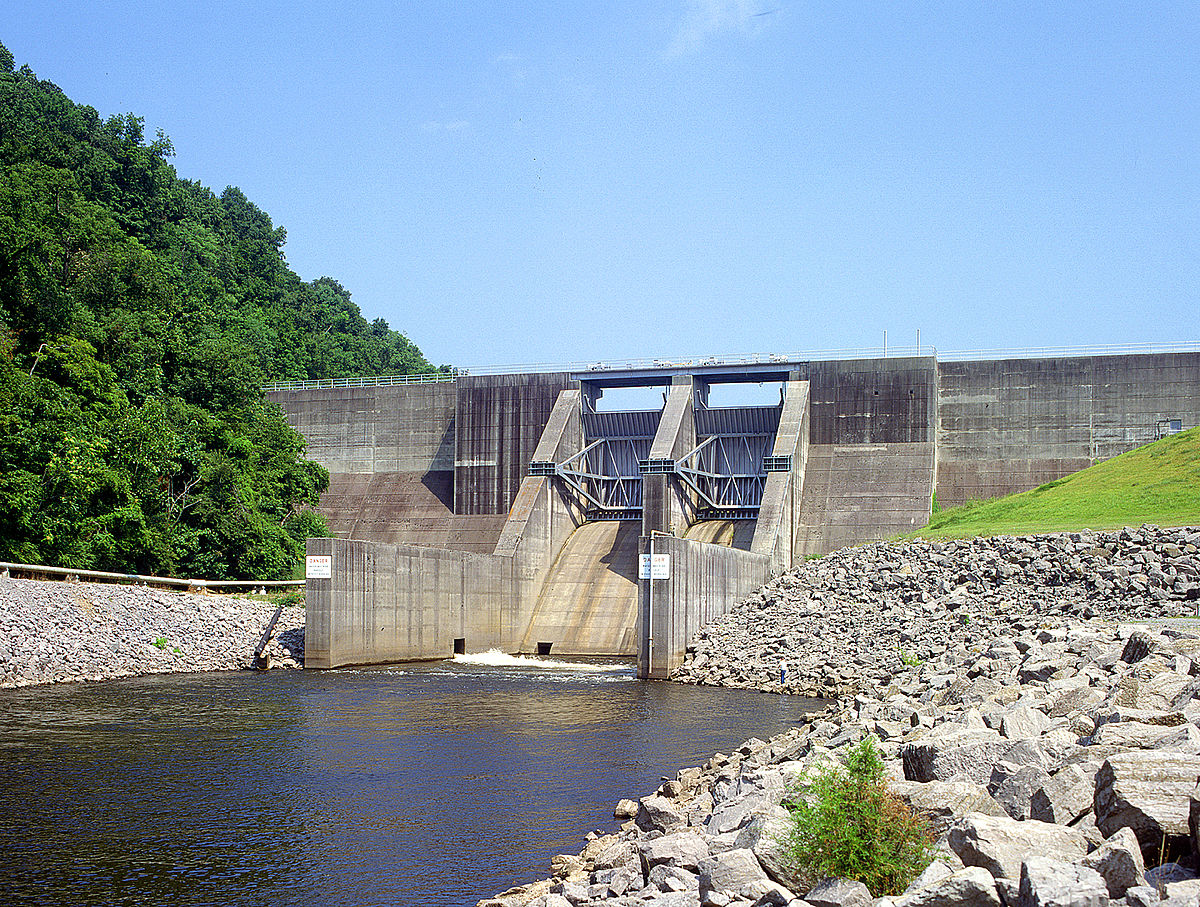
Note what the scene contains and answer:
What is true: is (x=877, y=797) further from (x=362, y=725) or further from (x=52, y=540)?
(x=52, y=540)

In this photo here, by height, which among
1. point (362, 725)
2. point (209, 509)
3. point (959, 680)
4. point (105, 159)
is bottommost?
point (362, 725)

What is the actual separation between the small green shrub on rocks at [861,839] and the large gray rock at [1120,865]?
4.65 feet

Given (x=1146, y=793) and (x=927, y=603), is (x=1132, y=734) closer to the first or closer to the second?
(x=1146, y=793)

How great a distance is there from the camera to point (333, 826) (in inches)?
572

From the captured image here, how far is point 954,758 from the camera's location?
10328 millimetres

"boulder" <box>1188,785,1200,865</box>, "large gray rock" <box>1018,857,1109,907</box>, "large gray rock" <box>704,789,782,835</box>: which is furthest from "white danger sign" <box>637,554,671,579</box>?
"large gray rock" <box>1018,857,1109,907</box>

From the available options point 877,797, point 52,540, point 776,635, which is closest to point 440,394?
point 52,540

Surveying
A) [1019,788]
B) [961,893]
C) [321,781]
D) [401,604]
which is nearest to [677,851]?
[1019,788]

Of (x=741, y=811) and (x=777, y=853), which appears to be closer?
(x=777, y=853)

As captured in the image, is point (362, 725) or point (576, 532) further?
point (576, 532)

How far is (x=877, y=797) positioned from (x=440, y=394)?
47.6m

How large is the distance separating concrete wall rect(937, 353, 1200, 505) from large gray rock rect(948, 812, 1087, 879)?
4040cm

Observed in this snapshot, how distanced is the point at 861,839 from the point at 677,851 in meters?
2.27

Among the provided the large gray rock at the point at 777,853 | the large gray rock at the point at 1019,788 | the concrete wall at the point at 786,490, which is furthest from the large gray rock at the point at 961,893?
the concrete wall at the point at 786,490
